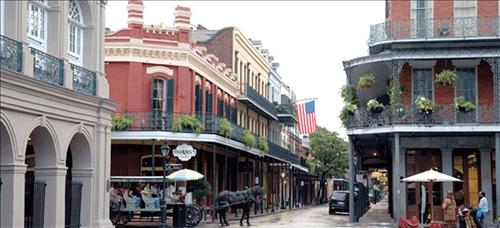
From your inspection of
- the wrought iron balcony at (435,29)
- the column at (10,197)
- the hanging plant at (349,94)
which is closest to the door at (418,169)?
the hanging plant at (349,94)

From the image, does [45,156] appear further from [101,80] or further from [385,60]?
[385,60]

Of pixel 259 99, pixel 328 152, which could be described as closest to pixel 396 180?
pixel 259 99

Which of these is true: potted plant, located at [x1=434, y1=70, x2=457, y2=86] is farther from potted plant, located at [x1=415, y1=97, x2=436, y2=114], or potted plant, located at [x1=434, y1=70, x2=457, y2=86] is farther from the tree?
the tree

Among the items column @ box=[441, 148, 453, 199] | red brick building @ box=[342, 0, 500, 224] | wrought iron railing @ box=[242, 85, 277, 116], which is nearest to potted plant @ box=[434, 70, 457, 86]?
red brick building @ box=[342, 0, 500, 224]

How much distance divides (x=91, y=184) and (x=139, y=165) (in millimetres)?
13957

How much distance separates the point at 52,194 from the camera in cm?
1925

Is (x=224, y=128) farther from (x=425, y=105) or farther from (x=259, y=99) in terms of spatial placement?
(x=259, y=99)

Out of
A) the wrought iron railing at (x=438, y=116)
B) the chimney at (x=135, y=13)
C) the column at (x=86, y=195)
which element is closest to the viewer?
the column at (x=86, y=195)

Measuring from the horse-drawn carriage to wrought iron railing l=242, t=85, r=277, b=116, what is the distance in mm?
19093

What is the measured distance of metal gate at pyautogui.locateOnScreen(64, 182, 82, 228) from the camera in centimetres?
2077

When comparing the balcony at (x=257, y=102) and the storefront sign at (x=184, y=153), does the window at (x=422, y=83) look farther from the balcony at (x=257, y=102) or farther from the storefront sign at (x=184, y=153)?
the balcony at (x=257, y=102)

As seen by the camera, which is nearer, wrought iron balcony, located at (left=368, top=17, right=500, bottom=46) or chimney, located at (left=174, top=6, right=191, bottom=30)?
wrought iron balcony, located at (left=368, top=17, right=500, bottom=46)

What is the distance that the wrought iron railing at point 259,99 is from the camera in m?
48.0

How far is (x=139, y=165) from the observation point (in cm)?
3556
